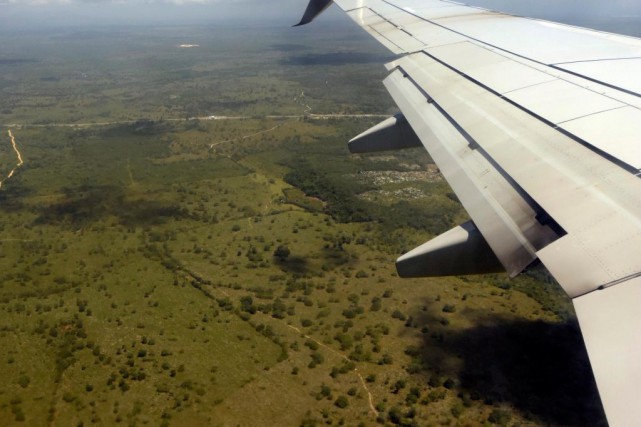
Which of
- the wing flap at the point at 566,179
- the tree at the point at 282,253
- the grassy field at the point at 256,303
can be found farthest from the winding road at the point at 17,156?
the wing flap at the point at 566,179

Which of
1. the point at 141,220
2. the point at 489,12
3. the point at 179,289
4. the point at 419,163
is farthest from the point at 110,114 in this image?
the point at 489,12

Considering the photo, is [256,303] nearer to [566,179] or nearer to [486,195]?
[486,195]

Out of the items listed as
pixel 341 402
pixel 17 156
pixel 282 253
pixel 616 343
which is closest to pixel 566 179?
pixel 616 343

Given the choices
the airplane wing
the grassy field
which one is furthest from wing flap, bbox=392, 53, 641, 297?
the grassy field

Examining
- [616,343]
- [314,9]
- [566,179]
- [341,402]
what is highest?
[314,9]

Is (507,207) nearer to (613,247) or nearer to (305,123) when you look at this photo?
(613,247)

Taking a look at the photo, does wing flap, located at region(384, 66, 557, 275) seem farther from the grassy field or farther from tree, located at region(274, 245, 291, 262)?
tree, located at region(274, 245, 291, 262)
